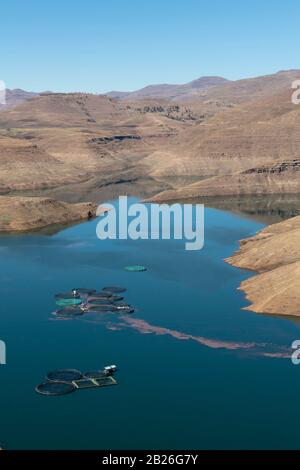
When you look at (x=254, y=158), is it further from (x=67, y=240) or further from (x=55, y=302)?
(x=55, y=302)

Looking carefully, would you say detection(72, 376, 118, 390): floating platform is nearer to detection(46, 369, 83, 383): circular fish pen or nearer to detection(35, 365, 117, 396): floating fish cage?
detection(35, 365, 117, 396): floating fish cage

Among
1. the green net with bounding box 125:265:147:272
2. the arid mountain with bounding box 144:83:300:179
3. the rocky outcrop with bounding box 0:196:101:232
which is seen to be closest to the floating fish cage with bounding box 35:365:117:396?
the green net with bounding box 125:265:147:272

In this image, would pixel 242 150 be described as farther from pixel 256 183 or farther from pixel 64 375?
pixel 64 375

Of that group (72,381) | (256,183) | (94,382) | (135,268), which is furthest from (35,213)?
(94,382)

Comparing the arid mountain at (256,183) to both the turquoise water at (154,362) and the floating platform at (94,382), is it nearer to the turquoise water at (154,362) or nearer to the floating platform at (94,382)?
the turquoise water at (154,362)
